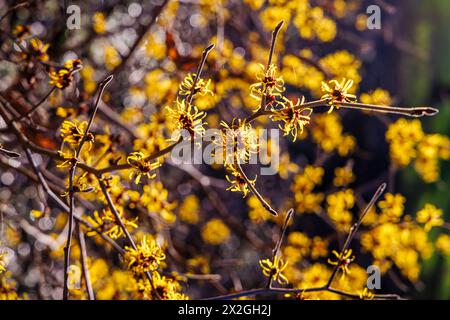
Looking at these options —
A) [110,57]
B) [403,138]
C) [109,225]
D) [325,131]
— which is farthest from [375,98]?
[109,225]

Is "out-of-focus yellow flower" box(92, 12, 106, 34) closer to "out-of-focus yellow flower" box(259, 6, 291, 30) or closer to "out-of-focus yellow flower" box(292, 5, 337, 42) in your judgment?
"out-of-focus yellow flower" box(259, 6, 291, 30)

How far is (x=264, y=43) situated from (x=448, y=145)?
4.09 ft

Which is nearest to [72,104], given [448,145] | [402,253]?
[402,253]

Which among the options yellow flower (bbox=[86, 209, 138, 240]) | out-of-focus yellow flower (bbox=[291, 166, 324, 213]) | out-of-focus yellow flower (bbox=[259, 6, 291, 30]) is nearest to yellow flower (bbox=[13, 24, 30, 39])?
yellow flower (bbox=[86, 209, 138, 240])

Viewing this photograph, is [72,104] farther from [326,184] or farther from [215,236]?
[326,184]

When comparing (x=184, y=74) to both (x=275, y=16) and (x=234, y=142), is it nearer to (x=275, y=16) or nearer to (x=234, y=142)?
(x=275, y=16)

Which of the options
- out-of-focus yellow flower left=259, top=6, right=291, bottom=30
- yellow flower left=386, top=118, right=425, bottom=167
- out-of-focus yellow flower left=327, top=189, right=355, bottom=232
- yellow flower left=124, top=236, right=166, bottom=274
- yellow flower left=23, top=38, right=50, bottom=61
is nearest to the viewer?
yellow flower left=124, top=236, right=166, bottom=274

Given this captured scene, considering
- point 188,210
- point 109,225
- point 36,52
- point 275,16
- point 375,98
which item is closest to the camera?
point 109,225

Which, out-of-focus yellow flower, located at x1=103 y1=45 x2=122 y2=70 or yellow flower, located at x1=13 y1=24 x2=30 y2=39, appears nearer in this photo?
yellow flower, located at x1=13 y1=24 x2=30 y2=39

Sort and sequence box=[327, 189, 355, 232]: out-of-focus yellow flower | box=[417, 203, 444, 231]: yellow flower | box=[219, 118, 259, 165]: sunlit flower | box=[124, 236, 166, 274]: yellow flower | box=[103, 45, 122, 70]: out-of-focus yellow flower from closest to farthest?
box=[219, 118, 259, 165]: sunlit flower
box=[124, 236, 166, 274]: yellow flower
box=[417, 203, 444, 231]: yellow flower
box=[327, 189, 355, 232]: out-of-focus yellow flower
box=[103, 45, 122, 70]: out-of-focus yellow flower

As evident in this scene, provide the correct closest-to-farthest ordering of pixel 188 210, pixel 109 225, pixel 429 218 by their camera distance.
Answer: pixel 109 225 < pixel 429 218 < pixel 188 210

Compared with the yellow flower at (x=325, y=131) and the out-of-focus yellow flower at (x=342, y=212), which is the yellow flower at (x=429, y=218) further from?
the yellow flower at (x=325, y=131)

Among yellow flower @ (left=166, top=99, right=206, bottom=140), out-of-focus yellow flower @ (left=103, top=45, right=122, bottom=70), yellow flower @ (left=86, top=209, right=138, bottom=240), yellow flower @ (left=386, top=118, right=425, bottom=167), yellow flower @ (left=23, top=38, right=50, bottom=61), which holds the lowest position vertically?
yellow flower @ (left=86, top=209, right=138, bottom=240)
